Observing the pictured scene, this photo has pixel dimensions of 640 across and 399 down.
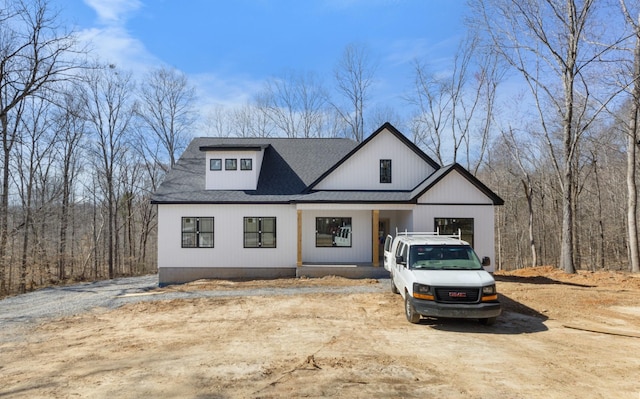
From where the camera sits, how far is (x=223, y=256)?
16438 millimetres

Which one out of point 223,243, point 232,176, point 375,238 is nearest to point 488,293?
point 375,238

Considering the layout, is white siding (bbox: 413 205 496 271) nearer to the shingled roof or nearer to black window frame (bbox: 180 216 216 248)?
the shingled roof

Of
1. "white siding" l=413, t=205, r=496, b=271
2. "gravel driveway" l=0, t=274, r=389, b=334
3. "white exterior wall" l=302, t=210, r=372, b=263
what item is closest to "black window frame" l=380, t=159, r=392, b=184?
"white exterior wall" l=302, t=210, r=372, b=263

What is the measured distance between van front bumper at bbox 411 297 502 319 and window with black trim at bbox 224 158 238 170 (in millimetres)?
12154

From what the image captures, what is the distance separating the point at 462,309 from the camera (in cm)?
794

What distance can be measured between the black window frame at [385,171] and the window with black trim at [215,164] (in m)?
7.79

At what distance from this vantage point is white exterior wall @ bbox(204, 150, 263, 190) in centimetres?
1741

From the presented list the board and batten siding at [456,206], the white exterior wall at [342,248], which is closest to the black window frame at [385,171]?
the white exterior wall at [342,248]

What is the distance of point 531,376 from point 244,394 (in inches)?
170

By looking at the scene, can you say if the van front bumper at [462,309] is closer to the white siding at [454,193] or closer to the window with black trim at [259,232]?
the white siding at [454,193]

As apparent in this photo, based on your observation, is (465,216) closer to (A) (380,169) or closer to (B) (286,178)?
(A) (380,169)

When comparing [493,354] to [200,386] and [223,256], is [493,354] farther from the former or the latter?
[223,256]

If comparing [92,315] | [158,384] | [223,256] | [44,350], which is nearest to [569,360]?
[158,384]

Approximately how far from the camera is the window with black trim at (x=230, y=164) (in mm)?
17594
